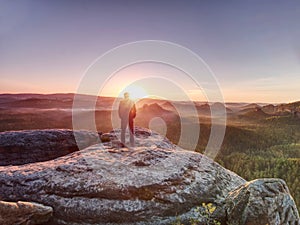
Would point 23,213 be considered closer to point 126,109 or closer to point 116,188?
point 116,188

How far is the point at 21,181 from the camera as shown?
13445mm

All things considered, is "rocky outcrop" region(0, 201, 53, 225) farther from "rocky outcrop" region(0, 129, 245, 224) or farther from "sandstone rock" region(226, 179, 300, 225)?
"sandstone rock" region(226, 179, 300, 225)

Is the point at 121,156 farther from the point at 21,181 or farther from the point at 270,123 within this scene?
the point at 270,123

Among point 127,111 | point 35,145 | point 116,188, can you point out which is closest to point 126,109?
point 127,111

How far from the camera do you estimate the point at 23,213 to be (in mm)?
11008

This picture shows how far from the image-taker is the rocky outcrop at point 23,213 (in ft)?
34.3

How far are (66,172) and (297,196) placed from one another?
84.4 ft

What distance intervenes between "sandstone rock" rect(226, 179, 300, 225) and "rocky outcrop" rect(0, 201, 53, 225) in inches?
316

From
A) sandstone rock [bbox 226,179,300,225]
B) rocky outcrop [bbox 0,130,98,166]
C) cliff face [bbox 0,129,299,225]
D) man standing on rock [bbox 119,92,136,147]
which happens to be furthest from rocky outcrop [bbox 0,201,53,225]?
rocky outcrop [bbox 0,130,98,166]

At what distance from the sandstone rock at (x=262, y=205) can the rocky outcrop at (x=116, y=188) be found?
98 cm

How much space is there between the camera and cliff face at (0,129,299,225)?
40.7 feet

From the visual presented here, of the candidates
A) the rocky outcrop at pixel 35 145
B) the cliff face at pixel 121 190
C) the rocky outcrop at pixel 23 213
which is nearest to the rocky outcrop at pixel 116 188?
the cliff face at pixel 121 190

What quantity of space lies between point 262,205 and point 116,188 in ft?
21.1

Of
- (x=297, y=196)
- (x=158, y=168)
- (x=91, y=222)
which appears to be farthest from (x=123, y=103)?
(x=297, y=196)
